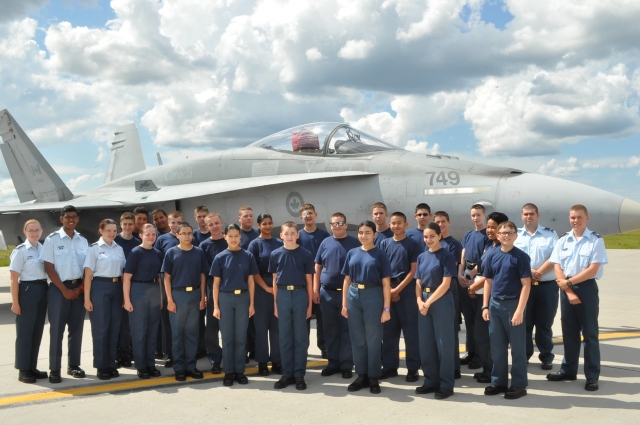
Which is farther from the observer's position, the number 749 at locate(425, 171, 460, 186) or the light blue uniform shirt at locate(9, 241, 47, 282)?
the number 749 at locate(425, 171, 460, 186)

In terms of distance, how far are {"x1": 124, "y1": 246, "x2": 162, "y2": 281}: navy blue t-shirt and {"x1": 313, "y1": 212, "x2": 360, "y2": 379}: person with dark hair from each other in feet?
5.58

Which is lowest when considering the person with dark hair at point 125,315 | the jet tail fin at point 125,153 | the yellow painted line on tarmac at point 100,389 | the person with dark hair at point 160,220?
the yellow painted line on tarmac at point 100,389

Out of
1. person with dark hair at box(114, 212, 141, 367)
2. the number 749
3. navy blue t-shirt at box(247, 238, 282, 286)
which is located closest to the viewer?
navy blue t-shirt at box(247, 238, 282, 286)

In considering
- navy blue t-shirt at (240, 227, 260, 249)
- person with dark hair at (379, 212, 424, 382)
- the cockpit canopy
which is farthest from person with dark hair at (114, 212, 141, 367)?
the cockpit canopy

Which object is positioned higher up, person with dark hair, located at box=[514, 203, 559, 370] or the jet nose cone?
the jet nose cone

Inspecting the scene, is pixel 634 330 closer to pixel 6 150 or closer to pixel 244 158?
pixel 244 158

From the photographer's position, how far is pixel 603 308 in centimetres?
986

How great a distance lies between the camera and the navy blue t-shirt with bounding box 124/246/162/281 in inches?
219

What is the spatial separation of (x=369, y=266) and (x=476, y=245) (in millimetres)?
1590

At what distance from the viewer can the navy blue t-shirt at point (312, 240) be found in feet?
20.4

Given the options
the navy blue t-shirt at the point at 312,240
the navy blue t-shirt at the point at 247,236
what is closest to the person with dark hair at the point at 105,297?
the navy blue t-shirt at the point at 247,236

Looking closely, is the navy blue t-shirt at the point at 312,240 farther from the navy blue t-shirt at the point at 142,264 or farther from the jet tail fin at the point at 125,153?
the jet tail fin at the point at 125,153

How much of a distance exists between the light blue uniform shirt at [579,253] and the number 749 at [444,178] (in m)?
2.52

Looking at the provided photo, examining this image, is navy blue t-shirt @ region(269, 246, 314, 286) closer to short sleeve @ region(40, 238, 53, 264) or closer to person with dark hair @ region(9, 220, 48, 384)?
short sleeve @ region(40, 238, 53, 264)
